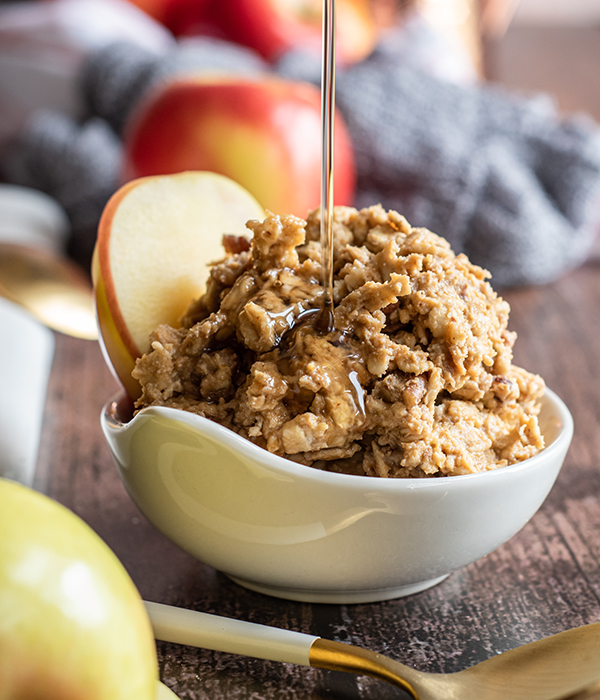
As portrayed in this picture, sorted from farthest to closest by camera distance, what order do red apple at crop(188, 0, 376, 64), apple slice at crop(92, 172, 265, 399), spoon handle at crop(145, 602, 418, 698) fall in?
red apple at crop(188, 0, 376, 64) → apple slice at crop(92, 172, 265, 399) → spoon handle at crop(145, 602, 418, 698)

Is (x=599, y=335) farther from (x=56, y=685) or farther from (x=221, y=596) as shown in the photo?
(x=56, y=685)

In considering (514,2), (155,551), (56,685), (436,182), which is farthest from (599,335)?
(514,2)

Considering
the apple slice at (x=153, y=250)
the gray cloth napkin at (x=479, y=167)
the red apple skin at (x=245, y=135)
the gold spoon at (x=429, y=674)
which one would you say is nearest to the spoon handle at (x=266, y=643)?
the gold spoon at (x=429, y=674)

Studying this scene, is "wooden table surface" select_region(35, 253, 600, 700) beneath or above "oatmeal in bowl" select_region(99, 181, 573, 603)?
beneath

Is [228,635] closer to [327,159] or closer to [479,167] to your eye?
[327,159]

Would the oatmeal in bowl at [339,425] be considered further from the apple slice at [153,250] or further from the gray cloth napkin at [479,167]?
the gray cloth napkin at [479,167]

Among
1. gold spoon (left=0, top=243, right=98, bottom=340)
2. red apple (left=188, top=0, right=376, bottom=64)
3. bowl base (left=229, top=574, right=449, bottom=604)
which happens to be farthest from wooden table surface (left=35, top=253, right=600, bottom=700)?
red apple (left=188, top=0, right=376, bottom=64)

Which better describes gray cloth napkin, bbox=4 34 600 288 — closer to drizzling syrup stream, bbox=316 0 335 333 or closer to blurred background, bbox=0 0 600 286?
blurred background, bbox=0 0 600 286

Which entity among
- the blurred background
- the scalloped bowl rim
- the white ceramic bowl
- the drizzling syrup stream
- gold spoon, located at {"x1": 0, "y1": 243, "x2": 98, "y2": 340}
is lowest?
gold spoon, located at {"x1": 0, "y1": 243, "x2": 98, "y2": 340}
